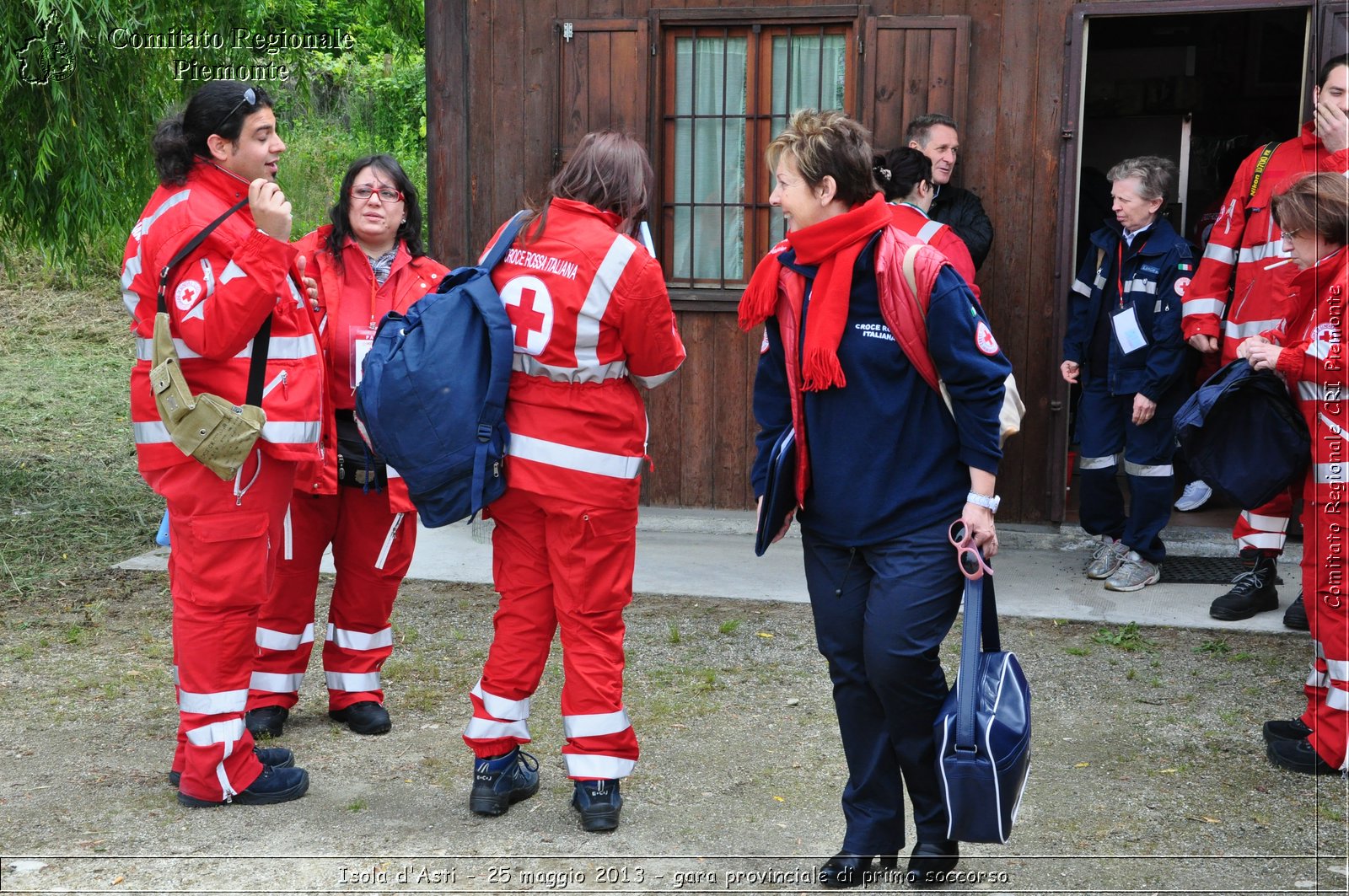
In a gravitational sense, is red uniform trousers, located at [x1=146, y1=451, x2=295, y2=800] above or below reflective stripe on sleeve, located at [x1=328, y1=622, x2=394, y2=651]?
above

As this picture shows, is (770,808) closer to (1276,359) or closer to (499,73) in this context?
(1276,359)

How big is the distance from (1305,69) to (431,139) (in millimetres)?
4537

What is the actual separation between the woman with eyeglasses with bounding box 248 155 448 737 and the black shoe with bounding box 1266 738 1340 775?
293 cm

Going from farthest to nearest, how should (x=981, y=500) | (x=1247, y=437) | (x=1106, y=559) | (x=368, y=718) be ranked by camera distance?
(x=1106, y=559), (x=368, y=718), (x=1247, y=437), (x=981, y=500)

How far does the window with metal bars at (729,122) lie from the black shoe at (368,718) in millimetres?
3419

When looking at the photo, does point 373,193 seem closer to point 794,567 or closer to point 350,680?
point 350,680

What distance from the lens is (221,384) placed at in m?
3.79

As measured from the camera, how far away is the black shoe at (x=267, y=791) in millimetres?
3914

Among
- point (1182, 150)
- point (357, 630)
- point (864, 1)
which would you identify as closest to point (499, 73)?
point (864, 1)

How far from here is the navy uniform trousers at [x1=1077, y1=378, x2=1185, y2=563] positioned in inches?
240

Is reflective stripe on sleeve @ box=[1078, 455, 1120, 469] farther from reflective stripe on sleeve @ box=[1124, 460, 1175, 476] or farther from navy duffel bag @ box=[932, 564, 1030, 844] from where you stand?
navy duffel bag @ box=[932, 564, 1030, 844]

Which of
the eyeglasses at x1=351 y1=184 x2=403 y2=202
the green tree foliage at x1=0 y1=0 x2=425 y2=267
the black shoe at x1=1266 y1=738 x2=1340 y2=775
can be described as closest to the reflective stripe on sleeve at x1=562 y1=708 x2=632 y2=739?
the eyeglasses at x1=351 y1=184 x2=403 y2=202

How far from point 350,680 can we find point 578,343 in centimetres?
168

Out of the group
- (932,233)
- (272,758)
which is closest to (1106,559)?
(932,233)
